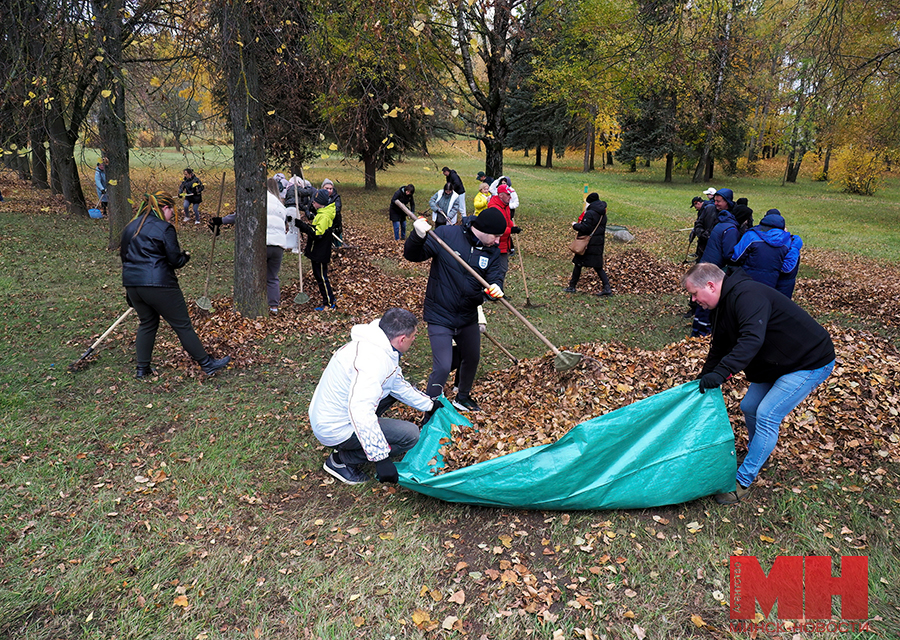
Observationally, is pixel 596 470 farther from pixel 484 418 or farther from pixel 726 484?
pixel 484 418

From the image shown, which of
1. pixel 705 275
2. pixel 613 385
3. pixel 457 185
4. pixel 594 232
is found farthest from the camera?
pixel 457 185

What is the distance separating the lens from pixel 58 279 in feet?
32.3

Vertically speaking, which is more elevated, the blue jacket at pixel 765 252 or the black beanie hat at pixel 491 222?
the black beanie hat at pixel 491 222

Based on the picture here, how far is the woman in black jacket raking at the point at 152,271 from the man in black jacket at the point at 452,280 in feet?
9.03

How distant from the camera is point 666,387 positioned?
4910 mm

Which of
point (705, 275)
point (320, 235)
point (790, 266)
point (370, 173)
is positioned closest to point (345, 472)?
point (705, 275)

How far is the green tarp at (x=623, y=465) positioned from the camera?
3.70 meters

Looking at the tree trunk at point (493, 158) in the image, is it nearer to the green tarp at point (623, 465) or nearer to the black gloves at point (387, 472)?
the green tarp at point (623, 465)

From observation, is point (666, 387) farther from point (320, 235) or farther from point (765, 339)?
point (320, 235)

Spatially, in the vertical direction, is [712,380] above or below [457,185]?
below

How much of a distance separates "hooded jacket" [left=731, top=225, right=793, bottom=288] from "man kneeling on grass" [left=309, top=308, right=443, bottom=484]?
472 cm

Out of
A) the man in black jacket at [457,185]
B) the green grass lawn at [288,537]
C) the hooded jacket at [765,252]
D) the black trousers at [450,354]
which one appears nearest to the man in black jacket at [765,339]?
the green grass lawn at [288,537]

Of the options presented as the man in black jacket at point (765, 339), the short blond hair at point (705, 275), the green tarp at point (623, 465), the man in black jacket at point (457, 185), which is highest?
the man in black jacket at point (457, 185)

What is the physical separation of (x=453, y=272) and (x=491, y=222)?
565 mm
